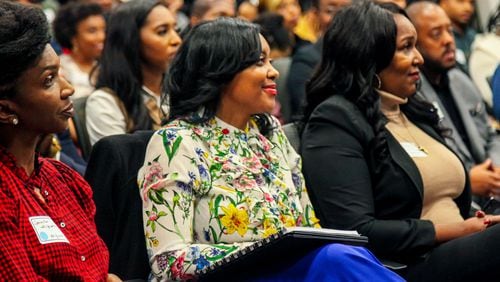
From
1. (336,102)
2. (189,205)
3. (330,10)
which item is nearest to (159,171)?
(189,205)

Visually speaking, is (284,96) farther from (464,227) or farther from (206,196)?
(206,196)

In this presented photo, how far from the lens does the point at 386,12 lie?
3629 millimetres

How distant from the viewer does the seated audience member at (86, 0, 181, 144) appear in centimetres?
431

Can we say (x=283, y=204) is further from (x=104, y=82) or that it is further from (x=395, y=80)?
(x=104, y=82)

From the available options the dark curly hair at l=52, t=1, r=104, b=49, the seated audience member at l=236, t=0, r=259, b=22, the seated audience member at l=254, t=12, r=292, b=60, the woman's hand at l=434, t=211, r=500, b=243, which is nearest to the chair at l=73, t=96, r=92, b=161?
the woman's hand at l=434, t=211, r=500, b=243

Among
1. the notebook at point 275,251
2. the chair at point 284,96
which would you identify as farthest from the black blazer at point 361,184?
the chair at point 284,96

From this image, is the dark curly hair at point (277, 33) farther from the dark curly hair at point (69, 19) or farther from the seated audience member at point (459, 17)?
the dark curly hair at point (69, 19)

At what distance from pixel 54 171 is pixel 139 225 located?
42cm

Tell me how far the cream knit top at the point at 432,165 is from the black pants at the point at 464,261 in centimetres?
22

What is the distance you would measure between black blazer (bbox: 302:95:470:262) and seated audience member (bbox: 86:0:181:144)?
1.05 m

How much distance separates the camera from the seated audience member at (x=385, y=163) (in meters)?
3.31

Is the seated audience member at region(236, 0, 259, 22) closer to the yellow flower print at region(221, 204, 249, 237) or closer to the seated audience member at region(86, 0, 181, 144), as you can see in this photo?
the seated audience member at region(86, 0, 181, 144)

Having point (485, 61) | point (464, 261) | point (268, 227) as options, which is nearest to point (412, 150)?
point (464, 261)

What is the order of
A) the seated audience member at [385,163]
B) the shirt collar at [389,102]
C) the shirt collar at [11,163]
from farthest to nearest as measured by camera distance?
1. the shirt collar at [389,102]
2. the seated audience member at [385,163]
3. the shirt collar at [11,163]
